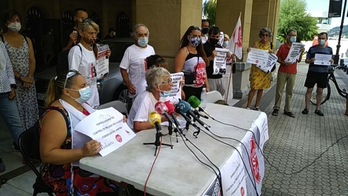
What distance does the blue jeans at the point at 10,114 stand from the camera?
3.29m

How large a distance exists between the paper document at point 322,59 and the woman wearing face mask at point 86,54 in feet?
16.2

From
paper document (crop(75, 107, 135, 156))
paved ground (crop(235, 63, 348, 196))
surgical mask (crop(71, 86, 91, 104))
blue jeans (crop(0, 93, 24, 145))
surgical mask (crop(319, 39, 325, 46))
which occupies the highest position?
surgical mask (crop(319, 39, 325, 46))

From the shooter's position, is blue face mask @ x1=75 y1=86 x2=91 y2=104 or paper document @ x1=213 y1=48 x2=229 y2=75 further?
paper document @ x1=213 y1=48 x2=229 y2=75

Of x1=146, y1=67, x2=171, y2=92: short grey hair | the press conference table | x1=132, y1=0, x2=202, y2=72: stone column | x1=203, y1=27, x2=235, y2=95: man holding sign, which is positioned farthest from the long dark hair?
the press conference table

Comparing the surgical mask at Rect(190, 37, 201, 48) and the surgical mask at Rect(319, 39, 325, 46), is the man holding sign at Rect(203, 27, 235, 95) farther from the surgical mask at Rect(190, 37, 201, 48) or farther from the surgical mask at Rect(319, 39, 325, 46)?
the surgical mask at Rect(319, 39, 325, 46)

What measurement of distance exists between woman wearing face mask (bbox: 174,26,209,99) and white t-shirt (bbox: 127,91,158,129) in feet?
4.17

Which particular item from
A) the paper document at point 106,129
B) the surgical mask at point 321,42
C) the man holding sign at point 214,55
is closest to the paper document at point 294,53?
the surgical mask at point 321,42

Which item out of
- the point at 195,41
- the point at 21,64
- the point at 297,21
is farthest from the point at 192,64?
the point at 297,21

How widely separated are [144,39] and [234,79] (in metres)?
4.46

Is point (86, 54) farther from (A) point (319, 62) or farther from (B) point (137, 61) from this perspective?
(A) point (319, 62)

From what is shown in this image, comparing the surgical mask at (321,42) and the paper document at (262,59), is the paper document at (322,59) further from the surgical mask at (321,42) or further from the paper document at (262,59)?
the paper document at (262,59)

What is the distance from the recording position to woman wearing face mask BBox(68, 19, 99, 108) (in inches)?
117

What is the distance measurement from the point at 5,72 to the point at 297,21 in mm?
39519

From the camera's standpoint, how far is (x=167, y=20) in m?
4.59
